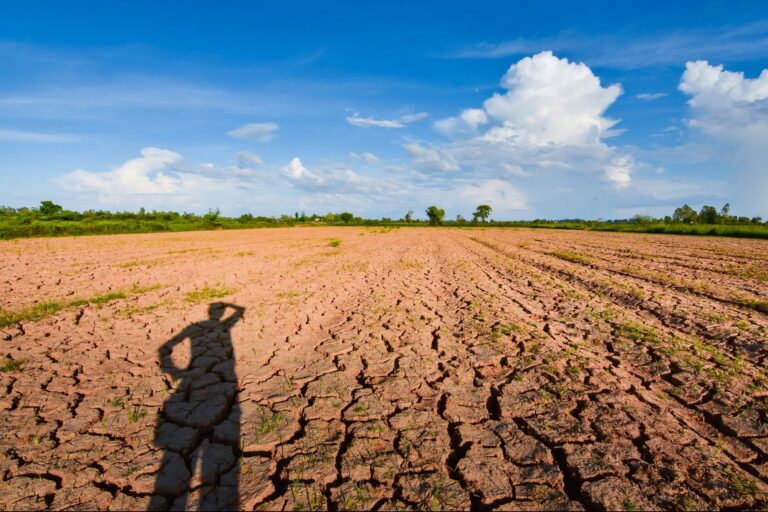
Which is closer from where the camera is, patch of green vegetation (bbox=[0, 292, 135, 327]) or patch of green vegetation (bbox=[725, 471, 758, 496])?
patch of green vegetation (bbox=[725, 471, 758, 496])

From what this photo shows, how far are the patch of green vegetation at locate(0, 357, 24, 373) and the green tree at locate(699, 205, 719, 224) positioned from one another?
6845 centimetres

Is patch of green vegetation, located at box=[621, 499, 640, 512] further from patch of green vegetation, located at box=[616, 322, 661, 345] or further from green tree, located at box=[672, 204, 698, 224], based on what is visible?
green tree, located at box=[672, 204, 698, 224]

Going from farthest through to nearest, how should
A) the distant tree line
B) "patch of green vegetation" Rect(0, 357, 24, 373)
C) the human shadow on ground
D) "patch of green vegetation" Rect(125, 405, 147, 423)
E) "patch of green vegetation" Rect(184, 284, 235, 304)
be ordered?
1. the distant tree line
2. "patch of green vegetation" Rect(184, 284, 235, 304)
3. "patch of green vegetation" Rect(0, 357, 24, 373)
4. "patch of green vegetation" Rect(125, 405, 147, 423)
5. the human shadow on ground

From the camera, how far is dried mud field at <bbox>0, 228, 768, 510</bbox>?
2.12 meters

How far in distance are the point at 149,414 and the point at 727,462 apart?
14.3 ft

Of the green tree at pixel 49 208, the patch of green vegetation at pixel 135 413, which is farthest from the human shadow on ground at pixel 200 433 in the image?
the green tree at pixel 49 208

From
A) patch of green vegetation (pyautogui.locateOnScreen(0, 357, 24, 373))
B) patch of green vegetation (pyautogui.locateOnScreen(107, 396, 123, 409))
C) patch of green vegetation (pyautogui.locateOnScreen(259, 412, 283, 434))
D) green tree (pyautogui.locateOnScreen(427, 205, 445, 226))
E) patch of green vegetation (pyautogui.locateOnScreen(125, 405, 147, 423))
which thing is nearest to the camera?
patch of green vegetation (pyautogui.locateOnScreen(259, 412, 283, 434))

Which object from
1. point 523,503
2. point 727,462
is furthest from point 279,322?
point 727,462

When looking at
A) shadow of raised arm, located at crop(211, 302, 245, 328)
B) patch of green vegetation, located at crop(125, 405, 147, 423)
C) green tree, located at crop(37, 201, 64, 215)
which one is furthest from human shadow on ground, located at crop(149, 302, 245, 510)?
green tree, located at crop(37, 201, 64, 215)

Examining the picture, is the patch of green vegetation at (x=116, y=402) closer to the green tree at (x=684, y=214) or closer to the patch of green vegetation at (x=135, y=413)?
the patch of green vegetation at (x=135, y=413)

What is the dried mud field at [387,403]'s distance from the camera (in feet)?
6.94

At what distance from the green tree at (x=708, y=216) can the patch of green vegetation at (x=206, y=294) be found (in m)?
65.7

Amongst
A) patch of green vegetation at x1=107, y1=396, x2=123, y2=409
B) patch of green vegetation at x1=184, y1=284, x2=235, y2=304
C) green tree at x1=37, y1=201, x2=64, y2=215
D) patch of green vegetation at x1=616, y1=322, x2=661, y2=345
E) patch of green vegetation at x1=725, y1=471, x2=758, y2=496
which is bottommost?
patch of green vegetation at x1=107, y1=396, x2=123, y2=409

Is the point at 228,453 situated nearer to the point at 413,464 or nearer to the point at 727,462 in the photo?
the point at 413,464
